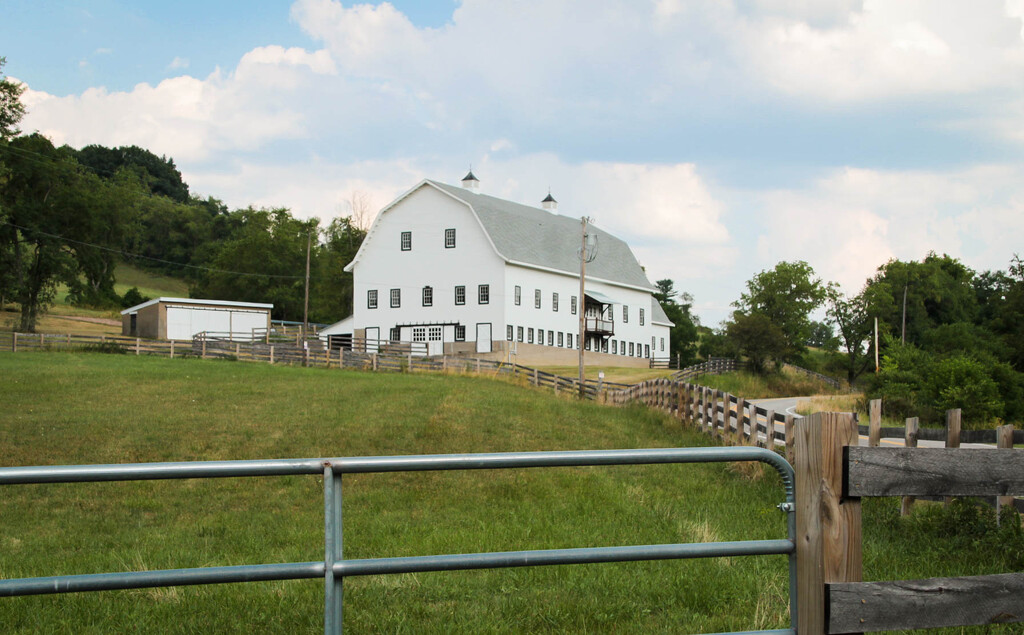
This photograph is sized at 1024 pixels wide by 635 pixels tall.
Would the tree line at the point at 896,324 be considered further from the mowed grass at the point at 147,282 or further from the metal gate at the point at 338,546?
the mowed grass at the point at 147,282

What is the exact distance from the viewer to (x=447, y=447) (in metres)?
18.6

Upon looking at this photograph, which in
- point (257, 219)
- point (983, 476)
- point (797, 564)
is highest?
point (257, 219)

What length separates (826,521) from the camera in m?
3.08

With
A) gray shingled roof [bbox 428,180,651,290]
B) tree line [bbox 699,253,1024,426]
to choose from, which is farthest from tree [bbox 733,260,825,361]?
gray shingled roof [bbox 428,180,651,290]

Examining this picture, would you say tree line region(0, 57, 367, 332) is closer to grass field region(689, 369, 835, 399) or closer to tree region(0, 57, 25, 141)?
tree region(0, 57, 25, 141)

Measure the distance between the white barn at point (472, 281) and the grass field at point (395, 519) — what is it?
28.9 metres

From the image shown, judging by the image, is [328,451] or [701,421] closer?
[328,451]

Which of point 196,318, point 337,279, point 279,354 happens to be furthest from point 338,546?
point 337,279

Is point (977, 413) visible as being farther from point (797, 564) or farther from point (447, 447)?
point (797, 564)

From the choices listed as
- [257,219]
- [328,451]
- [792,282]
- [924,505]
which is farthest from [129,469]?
[257,219]

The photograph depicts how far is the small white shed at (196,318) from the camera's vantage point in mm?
63688

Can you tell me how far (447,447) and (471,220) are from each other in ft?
130

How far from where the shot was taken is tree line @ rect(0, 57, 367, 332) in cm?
6228

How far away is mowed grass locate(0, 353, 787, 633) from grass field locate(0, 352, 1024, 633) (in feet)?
0.10
